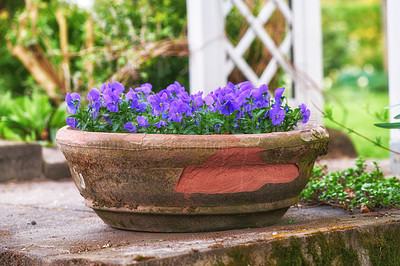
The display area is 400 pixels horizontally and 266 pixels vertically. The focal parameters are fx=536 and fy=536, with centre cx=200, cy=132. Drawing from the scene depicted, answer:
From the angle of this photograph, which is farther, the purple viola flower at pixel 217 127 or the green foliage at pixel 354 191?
the green foliage at pixel 354 191

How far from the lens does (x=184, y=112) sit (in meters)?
1.94

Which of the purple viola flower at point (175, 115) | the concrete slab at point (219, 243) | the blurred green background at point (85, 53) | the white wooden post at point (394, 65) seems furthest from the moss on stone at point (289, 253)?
the blurred green background at point (85, 53)

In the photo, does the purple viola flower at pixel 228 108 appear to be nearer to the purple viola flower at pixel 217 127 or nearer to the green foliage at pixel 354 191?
the purple viola flower at pixel 217 127

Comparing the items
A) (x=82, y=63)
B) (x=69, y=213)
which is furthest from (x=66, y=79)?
(x=69, y=213)

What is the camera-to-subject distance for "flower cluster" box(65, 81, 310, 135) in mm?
1948

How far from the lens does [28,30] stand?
5797mm

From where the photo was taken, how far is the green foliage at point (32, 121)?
470 centimetres

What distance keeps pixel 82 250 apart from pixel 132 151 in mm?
368

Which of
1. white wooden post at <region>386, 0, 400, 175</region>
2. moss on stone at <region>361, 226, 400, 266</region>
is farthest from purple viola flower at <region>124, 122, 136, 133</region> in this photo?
white wooden post at <region>386, 0, 400, 175</region>

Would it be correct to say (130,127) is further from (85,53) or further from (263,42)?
(85,53)

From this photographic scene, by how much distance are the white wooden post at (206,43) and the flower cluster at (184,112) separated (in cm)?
198

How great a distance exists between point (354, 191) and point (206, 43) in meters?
1.92

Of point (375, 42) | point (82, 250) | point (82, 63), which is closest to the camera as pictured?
point (82, 250)

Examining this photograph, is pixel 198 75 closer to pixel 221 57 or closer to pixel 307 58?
pixel 221 57
